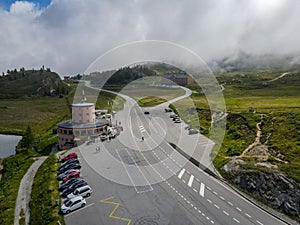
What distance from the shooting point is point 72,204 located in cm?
3275

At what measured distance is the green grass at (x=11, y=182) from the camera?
34.1m

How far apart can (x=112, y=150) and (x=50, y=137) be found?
3179 cm

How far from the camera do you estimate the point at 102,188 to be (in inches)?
1497

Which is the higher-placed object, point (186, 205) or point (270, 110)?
point (270, 110)

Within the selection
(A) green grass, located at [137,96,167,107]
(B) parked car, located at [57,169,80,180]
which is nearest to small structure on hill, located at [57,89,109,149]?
(B) parked car, located at [57,169,80,180]

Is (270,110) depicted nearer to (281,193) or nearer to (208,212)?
(281,193)

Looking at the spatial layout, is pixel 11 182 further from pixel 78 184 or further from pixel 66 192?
pixel 78 184

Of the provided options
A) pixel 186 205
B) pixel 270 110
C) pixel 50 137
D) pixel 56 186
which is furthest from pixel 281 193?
pixel 50 137

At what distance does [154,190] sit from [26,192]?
1886cm

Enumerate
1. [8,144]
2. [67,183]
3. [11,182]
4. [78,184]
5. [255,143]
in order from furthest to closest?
[8,144] → [255,143] → [11,182] → [67,183] → [78,184]

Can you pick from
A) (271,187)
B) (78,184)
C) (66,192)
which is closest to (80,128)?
(78,184)

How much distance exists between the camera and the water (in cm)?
6981


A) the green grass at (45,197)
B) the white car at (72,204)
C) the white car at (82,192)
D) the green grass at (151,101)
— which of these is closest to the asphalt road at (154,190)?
the white car at (72,204)

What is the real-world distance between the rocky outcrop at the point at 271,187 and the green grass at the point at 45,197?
75.8 feet
